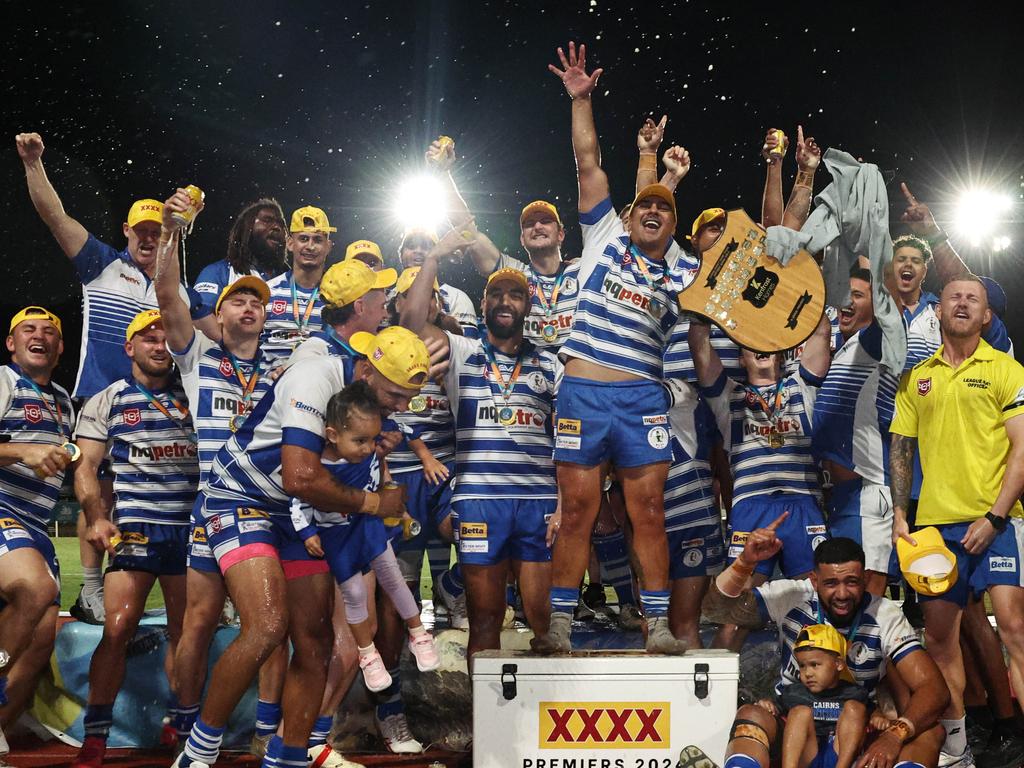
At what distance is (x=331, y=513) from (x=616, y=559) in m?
2.42

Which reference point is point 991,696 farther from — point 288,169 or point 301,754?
point 288,169

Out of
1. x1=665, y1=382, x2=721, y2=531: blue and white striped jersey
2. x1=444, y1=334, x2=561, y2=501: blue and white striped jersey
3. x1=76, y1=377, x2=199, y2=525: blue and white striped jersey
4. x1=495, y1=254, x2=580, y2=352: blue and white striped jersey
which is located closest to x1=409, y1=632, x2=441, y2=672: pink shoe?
x1=444, y1=334, x2=561, y2=501: blue and white striped jersey

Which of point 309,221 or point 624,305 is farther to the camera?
point 309,221

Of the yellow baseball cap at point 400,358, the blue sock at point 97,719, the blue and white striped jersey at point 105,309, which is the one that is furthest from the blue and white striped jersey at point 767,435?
the blue and white striped jersey at point 105,309

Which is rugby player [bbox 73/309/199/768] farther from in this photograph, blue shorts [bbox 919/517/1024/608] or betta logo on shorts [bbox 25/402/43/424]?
blue shorts [bbox 919/517/1024/608]

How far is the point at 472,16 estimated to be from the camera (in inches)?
553

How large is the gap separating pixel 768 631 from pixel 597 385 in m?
1.75

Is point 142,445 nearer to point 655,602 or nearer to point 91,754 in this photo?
point 91,754

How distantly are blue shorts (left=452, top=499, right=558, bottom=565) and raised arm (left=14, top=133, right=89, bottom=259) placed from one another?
262cm

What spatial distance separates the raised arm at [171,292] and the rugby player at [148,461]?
0.21m

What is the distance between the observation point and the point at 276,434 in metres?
4.46

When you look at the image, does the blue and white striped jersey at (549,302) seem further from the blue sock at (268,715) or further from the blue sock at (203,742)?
the blue sock at (203,742)

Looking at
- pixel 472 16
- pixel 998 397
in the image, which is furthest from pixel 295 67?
pixel 998 397

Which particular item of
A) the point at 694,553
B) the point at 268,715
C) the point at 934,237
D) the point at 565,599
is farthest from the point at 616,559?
the point at 934,237
